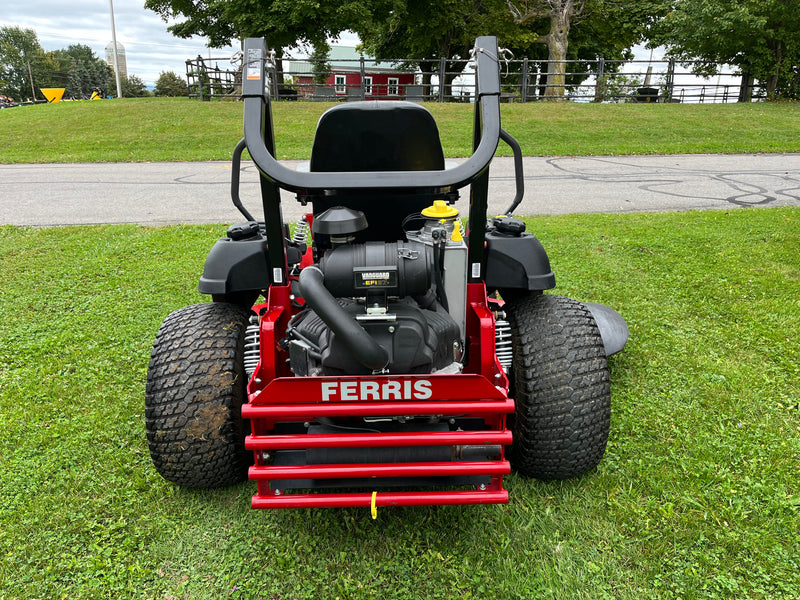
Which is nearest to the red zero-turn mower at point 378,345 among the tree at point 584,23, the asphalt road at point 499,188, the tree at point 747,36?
the asphalt road at point 499,188

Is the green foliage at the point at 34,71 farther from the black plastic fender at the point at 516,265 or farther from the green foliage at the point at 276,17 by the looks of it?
the black plastic fender at the point at 516,265

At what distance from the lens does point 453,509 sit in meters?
2.51

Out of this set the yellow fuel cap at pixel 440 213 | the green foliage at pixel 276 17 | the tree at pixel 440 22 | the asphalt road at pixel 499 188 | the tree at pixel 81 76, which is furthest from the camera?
the tree at pixel 81 76

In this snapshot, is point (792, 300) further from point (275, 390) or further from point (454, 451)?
point (275, 390)

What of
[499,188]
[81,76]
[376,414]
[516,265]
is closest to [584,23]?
[499,188]

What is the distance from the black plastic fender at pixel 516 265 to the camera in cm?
261

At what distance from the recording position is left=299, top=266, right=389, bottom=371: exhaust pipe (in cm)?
194

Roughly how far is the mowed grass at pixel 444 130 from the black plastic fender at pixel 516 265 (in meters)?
10.2

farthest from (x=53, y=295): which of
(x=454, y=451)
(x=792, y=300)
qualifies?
(x=792, y=300)

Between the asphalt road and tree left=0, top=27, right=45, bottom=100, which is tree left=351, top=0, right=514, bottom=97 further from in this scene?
tree left=0, top=27, right=45, bottom=100

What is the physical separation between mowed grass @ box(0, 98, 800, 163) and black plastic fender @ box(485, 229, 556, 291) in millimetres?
10157

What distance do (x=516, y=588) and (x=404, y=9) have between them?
2571 centimetres

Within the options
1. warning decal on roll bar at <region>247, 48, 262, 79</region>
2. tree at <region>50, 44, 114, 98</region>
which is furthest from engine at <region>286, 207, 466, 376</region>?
tree at <region>50, 44, 114, 98</region>

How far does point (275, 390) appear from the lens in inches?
79.5
